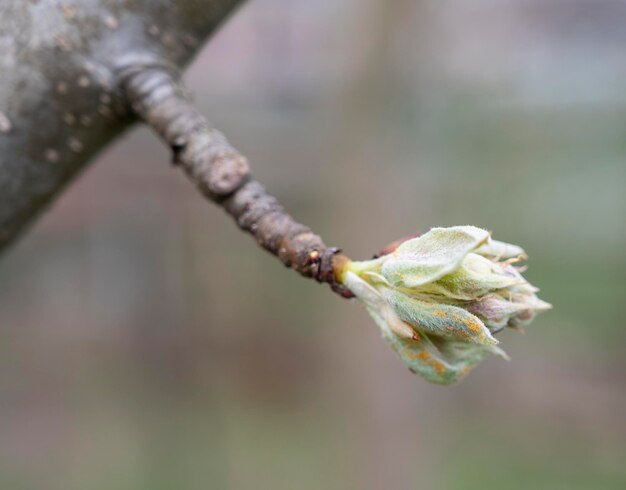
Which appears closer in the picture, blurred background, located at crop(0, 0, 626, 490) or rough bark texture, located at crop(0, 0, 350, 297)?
rough bark texture, located at crop(0, 0, 350, 297)

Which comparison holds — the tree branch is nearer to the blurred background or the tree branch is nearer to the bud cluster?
the bud cluster

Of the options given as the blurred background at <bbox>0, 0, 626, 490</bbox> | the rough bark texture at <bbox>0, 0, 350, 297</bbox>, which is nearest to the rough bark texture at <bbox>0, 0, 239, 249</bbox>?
the rough bark texture at <bbox>0, 0, 350, 297</bbox>

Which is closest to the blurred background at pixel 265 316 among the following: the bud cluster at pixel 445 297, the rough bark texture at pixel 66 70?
the rough bark texture at pixel 66 70

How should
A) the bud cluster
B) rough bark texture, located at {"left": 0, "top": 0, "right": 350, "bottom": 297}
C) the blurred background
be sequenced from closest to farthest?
the bud cluster → rough bark texture, located at {"left": 0, "top": 0, "right": 350, "bottom": 297} → the blurred background

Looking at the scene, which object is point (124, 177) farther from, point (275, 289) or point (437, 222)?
point (437, 222)

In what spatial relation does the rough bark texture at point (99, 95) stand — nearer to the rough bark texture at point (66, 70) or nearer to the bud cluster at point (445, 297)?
the rough bark texture at point (66, 70)

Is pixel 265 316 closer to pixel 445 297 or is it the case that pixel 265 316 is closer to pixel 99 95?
pixel 99 95

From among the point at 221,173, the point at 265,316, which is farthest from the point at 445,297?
the point at 265,316

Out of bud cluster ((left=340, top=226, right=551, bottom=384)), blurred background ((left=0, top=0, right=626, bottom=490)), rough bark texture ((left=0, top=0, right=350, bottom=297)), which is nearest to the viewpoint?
bud cluster ((left=340, top=226, right=551, bottom=384))
